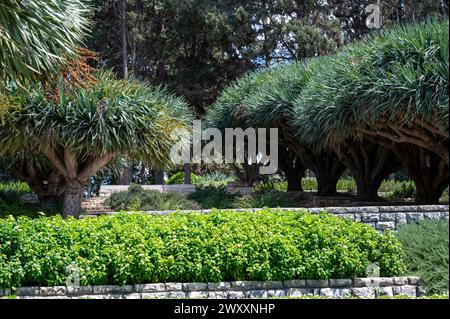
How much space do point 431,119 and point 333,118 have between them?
6.38 m

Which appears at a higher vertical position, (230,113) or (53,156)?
(230,113)

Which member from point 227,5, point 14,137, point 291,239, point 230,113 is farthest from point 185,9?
point 291,239

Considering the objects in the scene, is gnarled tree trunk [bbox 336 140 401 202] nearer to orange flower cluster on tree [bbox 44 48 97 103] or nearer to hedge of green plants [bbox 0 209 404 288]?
orange flower cluster on tree [bbox 44 48 97 103]

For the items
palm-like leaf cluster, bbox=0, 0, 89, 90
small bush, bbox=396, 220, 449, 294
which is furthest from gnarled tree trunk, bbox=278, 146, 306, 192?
small bush, bbox=396, 220, 449, 294

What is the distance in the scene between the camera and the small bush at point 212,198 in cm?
1928

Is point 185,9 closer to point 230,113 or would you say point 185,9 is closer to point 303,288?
point 230,113

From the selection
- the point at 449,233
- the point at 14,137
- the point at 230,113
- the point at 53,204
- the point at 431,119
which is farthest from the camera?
the point at 230,113

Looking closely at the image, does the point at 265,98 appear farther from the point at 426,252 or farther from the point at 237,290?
the point at 426,252

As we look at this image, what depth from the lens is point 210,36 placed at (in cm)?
3011

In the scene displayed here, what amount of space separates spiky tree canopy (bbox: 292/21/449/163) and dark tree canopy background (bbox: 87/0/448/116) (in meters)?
14.6

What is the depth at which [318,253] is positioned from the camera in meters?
7.90

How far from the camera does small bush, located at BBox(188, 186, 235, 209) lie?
1928 cm

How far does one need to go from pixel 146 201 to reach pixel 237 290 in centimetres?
1248

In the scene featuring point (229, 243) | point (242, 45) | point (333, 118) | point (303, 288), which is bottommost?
point (303, 288)
